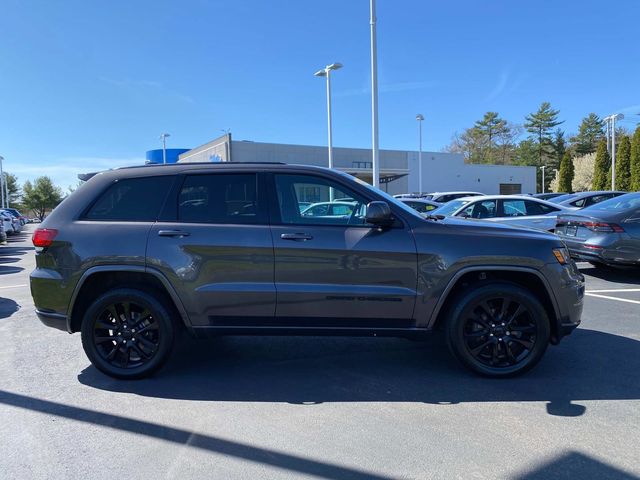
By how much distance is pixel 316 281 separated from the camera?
13.0 feet

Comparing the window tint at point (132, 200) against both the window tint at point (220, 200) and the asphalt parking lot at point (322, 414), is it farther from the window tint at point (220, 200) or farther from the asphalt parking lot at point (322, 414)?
the asphalt parking lot at point (322, 414)

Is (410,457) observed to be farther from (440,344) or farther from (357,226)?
(440,344)

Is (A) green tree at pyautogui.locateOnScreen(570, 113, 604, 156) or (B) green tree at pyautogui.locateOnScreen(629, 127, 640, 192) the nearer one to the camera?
(B) green tree at pyautogui.locateOnScreen(629, 127, 640, 192)

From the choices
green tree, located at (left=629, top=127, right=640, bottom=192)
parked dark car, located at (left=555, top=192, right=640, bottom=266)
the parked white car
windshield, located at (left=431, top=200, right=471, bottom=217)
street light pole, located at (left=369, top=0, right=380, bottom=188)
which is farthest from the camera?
green tree, located at (left=629, top=127, right=640, bottom=192)

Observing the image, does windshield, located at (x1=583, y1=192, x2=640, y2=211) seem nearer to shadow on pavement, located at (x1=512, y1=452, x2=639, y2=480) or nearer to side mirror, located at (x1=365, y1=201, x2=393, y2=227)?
side mirror, located at (x1=365, y1=201, x2=393, y2=227)

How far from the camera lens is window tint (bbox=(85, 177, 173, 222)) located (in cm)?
419

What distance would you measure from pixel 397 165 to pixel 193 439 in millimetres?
48500

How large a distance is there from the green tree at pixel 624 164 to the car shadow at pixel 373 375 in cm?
3432

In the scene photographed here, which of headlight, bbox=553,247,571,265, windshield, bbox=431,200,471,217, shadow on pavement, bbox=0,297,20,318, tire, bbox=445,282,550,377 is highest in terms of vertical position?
windshield, bbox=431,200,471,217

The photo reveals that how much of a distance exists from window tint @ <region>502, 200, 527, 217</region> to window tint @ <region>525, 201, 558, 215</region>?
0.12 m

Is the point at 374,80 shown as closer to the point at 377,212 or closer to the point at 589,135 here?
the point at 377,212

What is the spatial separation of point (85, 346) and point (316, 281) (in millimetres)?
2169

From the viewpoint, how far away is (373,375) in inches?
167

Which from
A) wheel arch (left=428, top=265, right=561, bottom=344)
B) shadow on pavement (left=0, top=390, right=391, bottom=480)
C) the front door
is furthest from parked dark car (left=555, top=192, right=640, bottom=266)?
shadow on pavement (left=0, top=390, right=391, bottom=480)
